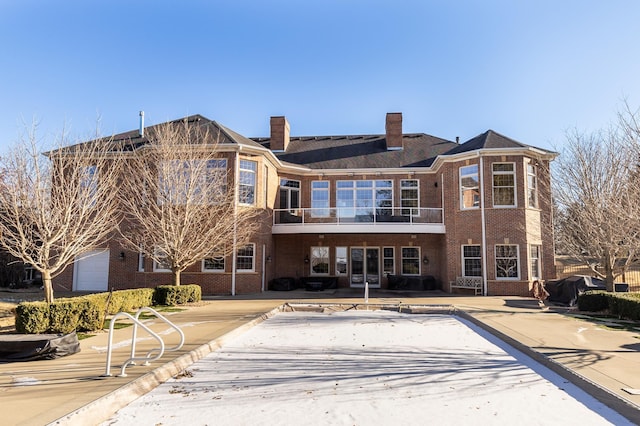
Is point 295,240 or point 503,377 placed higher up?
point 295,240

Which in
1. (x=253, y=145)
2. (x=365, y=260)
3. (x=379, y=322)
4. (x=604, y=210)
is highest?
(x=253, y=145)

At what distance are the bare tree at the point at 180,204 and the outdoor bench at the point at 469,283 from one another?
9.88 metres

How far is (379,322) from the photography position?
1195 cm

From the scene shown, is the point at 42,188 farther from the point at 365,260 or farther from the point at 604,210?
the point at 604,210

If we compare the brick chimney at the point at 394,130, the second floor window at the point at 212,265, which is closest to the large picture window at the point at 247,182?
the second floor window at the point at 212,265

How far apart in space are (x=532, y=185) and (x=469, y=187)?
111 inches

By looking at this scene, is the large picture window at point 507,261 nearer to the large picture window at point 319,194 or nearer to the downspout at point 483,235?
the downspout at point 483,235

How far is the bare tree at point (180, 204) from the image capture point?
1508 cm

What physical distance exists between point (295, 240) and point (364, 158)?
20.1 ft

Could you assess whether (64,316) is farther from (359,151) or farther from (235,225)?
(359,151)

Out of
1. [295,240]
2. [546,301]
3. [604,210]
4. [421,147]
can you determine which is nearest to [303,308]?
[295,240]

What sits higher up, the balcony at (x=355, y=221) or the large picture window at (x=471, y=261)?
the balcony at (x=355, y=221)

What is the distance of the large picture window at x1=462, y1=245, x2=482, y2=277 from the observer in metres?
19.1

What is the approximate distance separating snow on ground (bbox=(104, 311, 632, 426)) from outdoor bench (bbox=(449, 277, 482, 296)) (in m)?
9.77
